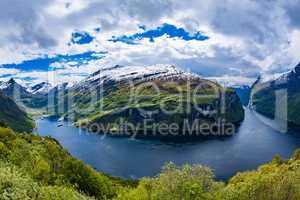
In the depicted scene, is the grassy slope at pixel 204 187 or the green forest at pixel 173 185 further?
the grassy slope at pixel 204 187

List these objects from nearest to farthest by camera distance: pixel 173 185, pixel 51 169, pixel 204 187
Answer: pixel 173 185 → pixel 204 187 → pixel 51 169

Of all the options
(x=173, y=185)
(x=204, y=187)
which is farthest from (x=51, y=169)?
(x=204, y=187)

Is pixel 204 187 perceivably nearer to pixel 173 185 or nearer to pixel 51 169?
pixel 173 185

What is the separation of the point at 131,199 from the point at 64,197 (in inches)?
968

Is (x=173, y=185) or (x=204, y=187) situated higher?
(x=173, y=185)

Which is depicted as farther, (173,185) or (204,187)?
(204,187)

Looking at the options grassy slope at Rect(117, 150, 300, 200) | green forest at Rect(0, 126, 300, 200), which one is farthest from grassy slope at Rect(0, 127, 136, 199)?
grassy slope at Rect(117, 150, 300, 200)

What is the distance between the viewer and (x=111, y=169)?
189 metres

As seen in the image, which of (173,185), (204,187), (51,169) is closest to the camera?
(173,185)

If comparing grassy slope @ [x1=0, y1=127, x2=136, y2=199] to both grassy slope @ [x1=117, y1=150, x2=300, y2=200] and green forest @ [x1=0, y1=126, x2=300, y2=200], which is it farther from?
grassy slope @ [x1=117, y1=150, x2=300, y2=200]

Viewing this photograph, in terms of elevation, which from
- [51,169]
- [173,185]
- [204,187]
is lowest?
[51,169]

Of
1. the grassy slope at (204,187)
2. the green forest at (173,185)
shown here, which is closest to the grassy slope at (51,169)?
the green forest at (173,185)

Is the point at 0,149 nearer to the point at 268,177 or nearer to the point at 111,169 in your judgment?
the point at 268,177

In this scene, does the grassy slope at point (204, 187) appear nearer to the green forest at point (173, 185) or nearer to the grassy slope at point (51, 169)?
the green forest at point (173, 185)
